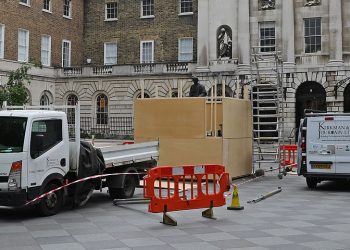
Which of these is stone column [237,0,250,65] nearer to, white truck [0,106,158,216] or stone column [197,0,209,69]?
stone column [197,0,209,69]

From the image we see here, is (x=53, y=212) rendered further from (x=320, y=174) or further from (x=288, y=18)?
(x=288, y=18)

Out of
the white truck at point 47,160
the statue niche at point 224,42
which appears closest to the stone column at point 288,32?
the statue niche at point 224,42

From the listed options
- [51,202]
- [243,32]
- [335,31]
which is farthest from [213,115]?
[335,31]

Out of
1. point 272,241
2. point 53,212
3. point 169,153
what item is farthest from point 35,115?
point 169,153

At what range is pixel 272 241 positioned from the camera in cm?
883

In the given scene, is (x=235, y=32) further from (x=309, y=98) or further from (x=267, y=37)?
(x=309, y=98)

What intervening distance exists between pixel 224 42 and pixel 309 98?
7.77m

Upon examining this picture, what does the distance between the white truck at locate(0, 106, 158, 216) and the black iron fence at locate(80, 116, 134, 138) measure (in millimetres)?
29026

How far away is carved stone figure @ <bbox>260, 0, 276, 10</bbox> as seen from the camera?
3906cm

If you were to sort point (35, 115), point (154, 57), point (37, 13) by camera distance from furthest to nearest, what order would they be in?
point (154, 57) → point (37, 13) → point (35, 115)

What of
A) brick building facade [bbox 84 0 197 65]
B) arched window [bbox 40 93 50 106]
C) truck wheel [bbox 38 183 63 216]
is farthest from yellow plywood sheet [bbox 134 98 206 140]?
arched window [bbox 40 93 50 106]

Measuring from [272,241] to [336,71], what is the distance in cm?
3068

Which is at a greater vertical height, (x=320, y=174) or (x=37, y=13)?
(x=37, y=13)

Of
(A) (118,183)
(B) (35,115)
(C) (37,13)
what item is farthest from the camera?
(C) (37,13)
